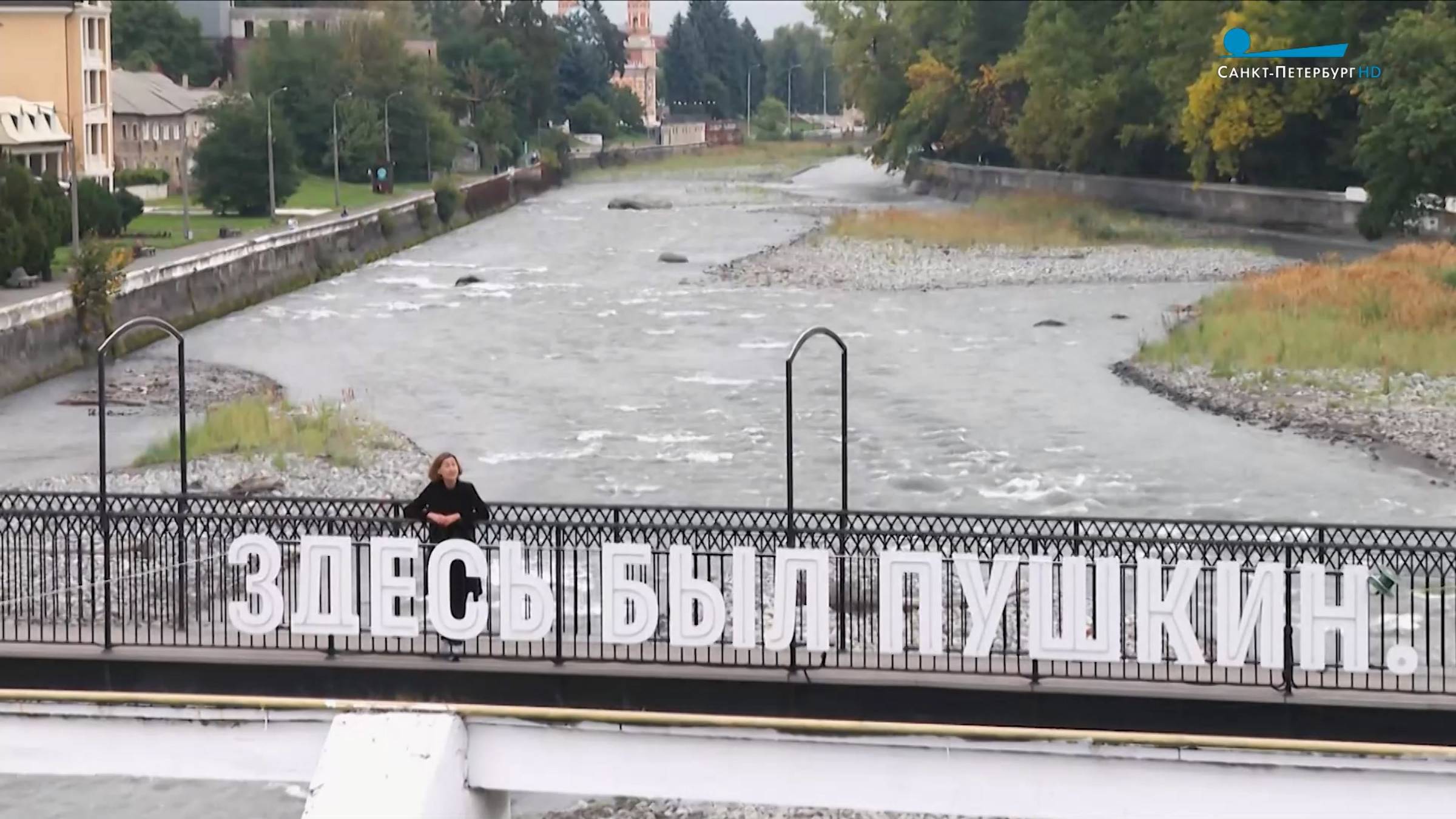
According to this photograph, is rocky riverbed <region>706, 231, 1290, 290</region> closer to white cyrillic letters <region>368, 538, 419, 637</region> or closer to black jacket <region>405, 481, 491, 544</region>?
black jacket <region>405, 481, 491, 544</region>

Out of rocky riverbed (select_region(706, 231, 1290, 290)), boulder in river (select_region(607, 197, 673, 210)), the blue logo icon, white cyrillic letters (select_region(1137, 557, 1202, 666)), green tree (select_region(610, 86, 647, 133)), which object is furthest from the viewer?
green tree (select_region(610, 86, 647, 133))

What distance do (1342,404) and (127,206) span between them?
42.0 metres

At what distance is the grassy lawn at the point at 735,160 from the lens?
6230 inches

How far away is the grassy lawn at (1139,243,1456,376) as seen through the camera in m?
43.2

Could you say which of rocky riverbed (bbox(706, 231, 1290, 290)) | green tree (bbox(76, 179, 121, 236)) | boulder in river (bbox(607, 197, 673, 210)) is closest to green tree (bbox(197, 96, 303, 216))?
green tree (bbox(76, 179, 121, 236))

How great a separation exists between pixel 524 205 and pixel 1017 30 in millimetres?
25742

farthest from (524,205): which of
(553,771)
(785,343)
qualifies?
(553,771)

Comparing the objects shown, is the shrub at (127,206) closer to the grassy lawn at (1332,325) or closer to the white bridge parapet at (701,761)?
the grassy lawn at (1332,325)

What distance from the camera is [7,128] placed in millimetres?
72188

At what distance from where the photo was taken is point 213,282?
5844 cm

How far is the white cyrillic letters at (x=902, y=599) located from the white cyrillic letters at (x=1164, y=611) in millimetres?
1214

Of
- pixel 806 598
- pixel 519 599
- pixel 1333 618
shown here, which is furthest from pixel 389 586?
pixel 1333 618

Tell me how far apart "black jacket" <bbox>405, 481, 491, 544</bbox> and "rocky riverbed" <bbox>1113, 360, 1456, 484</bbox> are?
1971cm

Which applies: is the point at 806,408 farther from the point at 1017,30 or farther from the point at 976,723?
the point at 1017,30
